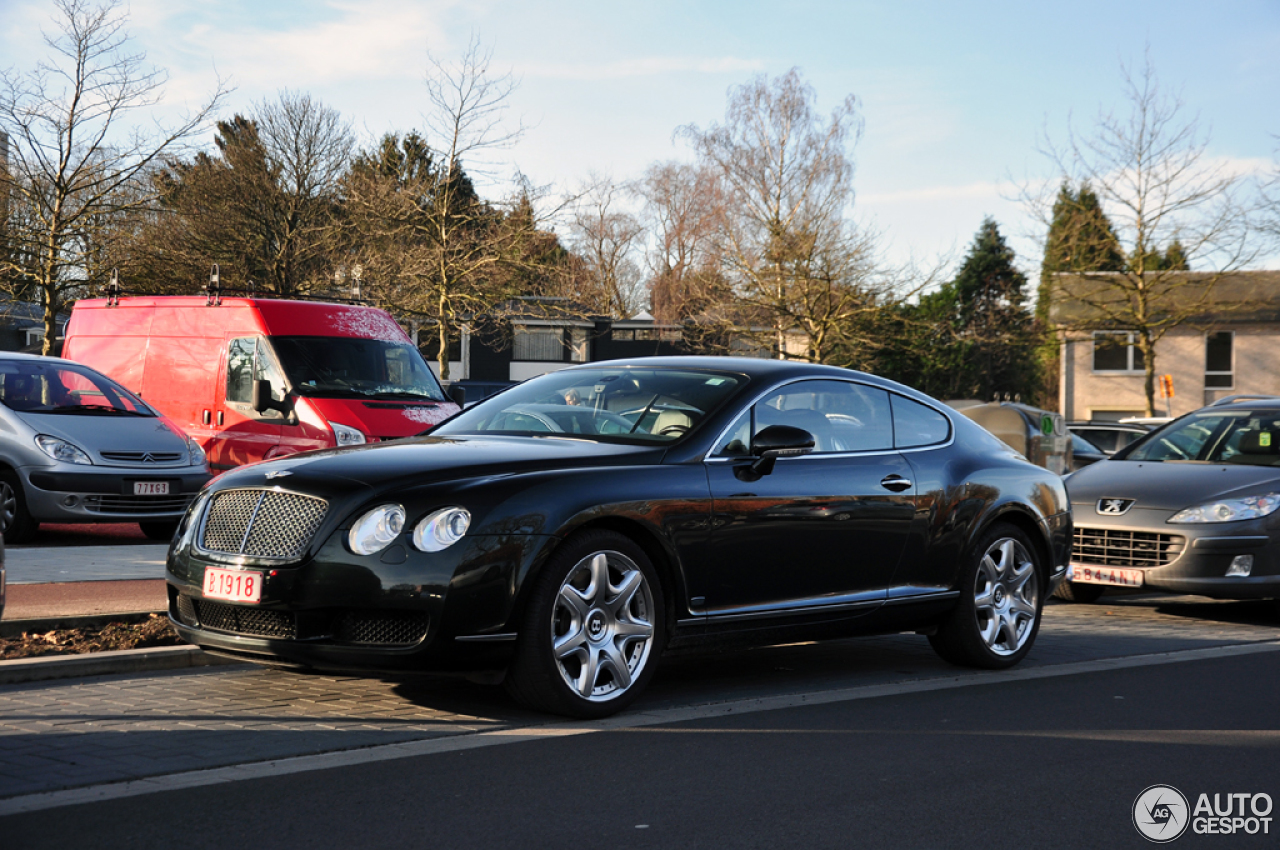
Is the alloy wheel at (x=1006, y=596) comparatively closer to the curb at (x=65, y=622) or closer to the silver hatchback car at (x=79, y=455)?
the curb at (x=65, y=622)

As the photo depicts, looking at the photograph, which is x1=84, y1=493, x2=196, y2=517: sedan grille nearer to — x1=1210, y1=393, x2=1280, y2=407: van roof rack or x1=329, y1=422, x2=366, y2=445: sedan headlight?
x1=329, y1=422, x2=366, y2=445: sedan headlight

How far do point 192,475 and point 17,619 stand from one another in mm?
5306

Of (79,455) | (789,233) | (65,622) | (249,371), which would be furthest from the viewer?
(789,233)

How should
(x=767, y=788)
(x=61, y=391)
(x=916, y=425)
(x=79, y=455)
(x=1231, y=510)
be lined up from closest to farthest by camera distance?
(x=767, y=788) → (x=916, y=425) → (x=1231, y=510) → (x=79, y=455) → (x=61, y=391)

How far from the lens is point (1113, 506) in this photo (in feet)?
33.3

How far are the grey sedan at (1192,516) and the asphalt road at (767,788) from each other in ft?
11.2

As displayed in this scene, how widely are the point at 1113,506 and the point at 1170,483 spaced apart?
0.47 m

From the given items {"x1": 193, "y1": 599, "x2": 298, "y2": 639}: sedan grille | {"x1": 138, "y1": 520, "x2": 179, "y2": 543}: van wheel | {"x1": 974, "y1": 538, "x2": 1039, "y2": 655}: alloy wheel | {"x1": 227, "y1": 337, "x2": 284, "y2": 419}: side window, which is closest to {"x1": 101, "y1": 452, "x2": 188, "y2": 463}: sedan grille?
{"x1": 138, "y1": 520, "x2": 179, "y2": 543}: van wheel

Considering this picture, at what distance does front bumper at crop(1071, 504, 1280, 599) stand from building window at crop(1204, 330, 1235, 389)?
135 feet

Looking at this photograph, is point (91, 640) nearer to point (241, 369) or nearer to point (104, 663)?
point (104, 663)

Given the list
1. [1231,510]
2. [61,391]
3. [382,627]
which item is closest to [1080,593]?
[1231,510]

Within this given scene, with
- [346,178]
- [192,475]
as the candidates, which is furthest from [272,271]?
[192,475]

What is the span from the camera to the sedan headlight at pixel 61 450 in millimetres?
11852

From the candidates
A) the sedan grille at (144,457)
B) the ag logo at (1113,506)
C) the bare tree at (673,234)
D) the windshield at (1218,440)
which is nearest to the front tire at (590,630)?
the ag logo at (1113,506)
